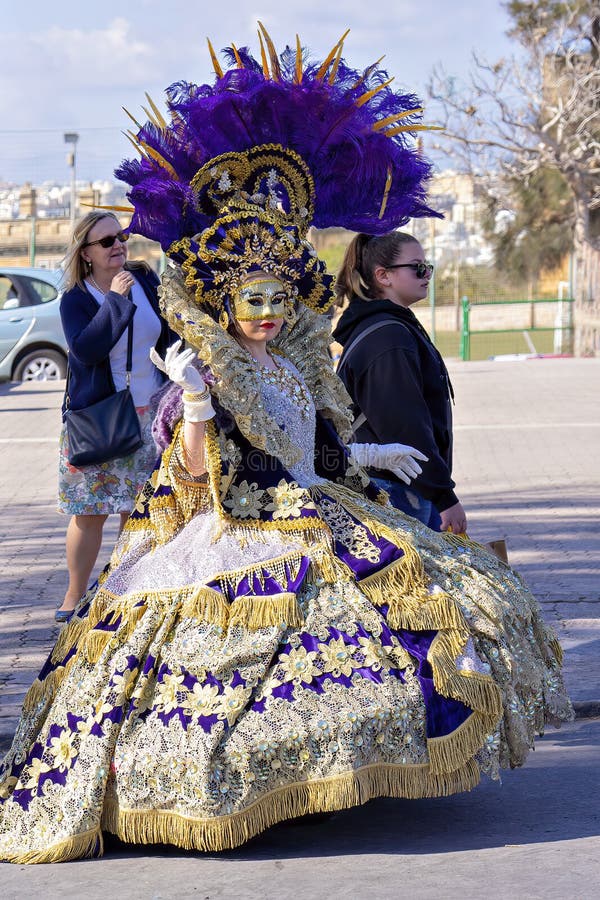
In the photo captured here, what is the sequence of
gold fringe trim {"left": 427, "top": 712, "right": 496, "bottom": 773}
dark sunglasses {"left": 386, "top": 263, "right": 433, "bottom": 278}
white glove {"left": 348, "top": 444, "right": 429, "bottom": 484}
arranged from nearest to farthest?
gold fringe trim {"left": 427, "top": 712, "right": 496, "bottom": 773}
white glove {"left": 348, "top": 444, "right": 429, "bottom": 484}
dark sunglasses {"left": 386, "top": 263, "right": 433, "bottom": 278}

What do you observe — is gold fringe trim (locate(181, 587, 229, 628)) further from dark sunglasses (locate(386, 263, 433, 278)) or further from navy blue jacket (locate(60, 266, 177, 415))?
navy blue jacket (locate(60, 266, 177, 415))

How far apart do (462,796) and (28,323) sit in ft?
44.5

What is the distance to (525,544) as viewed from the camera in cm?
800

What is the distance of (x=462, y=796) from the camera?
4.31 m

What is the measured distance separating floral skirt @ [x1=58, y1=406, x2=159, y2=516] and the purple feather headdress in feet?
5.71

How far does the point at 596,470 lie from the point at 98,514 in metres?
5.84

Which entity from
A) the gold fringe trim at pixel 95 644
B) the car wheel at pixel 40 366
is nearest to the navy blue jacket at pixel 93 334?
the gold fringe trim at pixel 95 644

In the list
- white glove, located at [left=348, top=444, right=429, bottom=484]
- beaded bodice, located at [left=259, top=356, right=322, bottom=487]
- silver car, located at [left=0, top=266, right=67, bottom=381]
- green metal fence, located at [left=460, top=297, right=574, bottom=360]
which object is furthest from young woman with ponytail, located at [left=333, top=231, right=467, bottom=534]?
green metal fence, located at [left=460, top=297, right=574, bottom=360]

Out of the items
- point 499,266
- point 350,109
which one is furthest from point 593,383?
point 499,266

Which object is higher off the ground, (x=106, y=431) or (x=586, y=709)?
(x=106, y=431)

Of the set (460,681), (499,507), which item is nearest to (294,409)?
(460,681)

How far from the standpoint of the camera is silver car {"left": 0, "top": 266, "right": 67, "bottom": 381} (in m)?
17.0

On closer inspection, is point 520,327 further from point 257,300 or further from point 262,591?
point 262,591

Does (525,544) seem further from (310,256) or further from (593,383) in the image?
(593,383)
